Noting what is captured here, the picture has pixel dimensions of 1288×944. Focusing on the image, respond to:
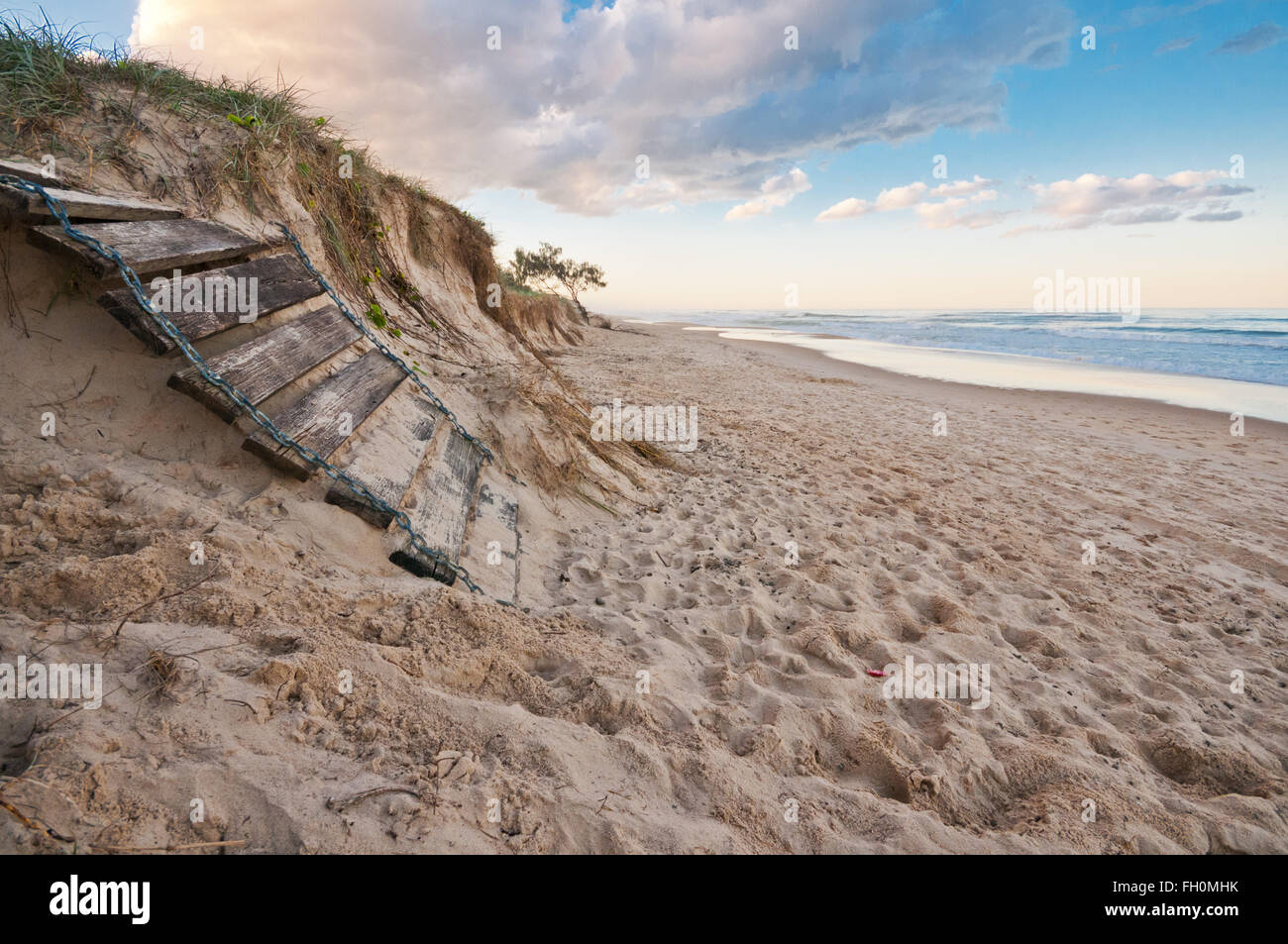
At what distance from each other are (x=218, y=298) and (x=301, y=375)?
22.4 inches

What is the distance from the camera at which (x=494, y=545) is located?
12.6 ft

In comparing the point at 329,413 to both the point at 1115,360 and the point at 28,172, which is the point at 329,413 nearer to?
the point at 28,172

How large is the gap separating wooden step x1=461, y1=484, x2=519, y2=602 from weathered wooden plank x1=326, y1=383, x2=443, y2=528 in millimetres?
535

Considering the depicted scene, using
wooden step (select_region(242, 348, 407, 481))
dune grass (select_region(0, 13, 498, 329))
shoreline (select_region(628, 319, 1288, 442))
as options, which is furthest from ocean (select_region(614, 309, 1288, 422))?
wooden step (select_region(242, 348, 407, 481))

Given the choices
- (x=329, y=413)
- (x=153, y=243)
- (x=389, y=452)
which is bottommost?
(x=389, y=452)

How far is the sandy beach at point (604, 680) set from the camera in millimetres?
1792

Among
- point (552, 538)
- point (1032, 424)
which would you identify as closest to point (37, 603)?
point (552, 538)

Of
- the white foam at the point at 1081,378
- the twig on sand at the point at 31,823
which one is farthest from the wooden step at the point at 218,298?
the white foam at the point at 1081,378

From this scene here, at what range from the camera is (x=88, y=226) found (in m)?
2.78

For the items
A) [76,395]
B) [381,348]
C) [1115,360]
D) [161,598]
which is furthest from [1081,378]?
[76,395]

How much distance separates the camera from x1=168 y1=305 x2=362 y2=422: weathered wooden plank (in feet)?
9.32

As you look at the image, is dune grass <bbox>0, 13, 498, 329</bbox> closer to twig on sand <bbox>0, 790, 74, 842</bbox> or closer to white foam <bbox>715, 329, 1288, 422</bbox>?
twig on sand <bbox>0, 790, 74, 842</bbox>
